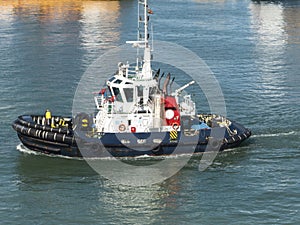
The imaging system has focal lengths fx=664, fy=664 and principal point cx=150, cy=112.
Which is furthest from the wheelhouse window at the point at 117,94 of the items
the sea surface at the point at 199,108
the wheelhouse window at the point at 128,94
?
the sea surface at the point at 199,108

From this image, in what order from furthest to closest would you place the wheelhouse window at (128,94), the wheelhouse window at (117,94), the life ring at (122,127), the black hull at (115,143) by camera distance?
the wheelhouse window at (117,94) → the wheelhouse window at (128,94) → the life ring at (122,127) → the black hull at (115,143)

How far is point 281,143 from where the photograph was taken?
130 ft

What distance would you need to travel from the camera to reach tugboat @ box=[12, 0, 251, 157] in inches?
1457

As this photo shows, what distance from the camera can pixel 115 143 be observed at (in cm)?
3684

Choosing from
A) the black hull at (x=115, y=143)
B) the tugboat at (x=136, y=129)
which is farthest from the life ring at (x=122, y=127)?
the black hull at (x=115, y=143)

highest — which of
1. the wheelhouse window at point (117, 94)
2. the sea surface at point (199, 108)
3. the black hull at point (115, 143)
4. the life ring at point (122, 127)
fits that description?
the wheelhouse window at point (117, 94)

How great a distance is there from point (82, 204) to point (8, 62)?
117ft

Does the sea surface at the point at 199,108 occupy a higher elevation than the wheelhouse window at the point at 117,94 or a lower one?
lower

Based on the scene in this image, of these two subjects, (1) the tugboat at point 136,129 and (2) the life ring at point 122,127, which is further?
(2) the life ring at point 122,127

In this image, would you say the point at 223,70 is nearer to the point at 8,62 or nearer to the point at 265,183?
the point at 8,62

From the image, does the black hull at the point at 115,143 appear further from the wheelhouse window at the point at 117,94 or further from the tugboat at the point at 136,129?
the wheelhouse window at the point at 117,94

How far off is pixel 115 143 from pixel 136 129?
1629 mm

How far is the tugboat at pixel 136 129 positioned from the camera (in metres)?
37.0

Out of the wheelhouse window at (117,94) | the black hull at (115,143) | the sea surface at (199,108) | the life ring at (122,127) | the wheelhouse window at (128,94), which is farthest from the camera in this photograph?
the wheelhouse window at (117,94)
